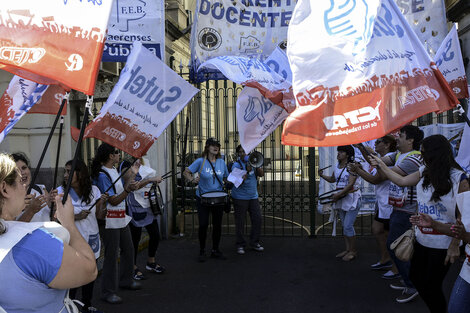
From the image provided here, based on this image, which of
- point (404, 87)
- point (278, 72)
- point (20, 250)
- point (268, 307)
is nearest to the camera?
point (20, 250)

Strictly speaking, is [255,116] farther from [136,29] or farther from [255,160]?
[255,160]

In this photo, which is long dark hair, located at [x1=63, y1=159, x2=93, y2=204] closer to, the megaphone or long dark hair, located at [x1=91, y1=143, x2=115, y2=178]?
long dark hair, located at [x1=91, y1=143, x2=115, y2=178]

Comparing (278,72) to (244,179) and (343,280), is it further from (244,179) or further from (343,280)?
(343,280)

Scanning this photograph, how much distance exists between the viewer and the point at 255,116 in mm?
4918

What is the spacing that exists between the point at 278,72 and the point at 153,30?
67.9 inches

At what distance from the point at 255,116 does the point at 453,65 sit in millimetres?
2160

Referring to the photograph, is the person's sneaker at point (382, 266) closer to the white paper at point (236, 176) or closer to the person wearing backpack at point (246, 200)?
the person wearing backpack at point (246, 200)

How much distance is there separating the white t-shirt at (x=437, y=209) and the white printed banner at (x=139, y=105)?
243cm

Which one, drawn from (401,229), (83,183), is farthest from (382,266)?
(83,183)

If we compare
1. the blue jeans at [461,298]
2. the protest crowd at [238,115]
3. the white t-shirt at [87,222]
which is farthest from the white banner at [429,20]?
the white t-shirt at [87,222]

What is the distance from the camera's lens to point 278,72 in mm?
5422

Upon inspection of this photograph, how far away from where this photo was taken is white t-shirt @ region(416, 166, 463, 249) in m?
3.40

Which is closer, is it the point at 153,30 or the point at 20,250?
the point at 20,250

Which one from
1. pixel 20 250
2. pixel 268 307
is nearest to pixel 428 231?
pixel 268 307
